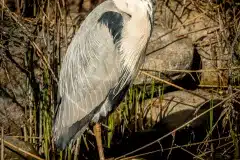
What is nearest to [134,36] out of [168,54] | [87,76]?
[87,76]

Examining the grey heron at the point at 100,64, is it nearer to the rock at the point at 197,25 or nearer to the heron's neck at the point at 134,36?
the heron's neck at the point at 134,36

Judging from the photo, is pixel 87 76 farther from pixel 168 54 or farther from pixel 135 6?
pixel 168 54

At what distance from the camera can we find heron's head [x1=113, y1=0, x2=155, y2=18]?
12.0 ft

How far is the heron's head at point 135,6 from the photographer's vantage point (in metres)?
3.67

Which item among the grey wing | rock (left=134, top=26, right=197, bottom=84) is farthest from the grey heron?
rock (left=134, top=26, right=197, bottom=84)

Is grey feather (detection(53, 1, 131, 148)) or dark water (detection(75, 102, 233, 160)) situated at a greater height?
grey feather (detection(53, 1, 131, 148))

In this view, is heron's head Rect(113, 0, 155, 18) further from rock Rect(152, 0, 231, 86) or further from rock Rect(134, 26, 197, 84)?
rock Rect(152, 0, 231, 86)

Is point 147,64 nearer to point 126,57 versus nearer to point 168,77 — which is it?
point 168,77

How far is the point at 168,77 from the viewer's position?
219 inches

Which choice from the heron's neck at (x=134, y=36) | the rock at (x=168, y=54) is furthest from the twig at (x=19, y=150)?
the rock at (x=168, y=54)

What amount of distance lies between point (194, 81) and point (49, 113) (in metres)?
2.31

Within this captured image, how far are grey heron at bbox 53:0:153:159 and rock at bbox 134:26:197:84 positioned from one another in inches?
61.9

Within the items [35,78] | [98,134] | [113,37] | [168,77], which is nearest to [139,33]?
[113,37]

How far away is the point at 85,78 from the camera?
12.5 ft
